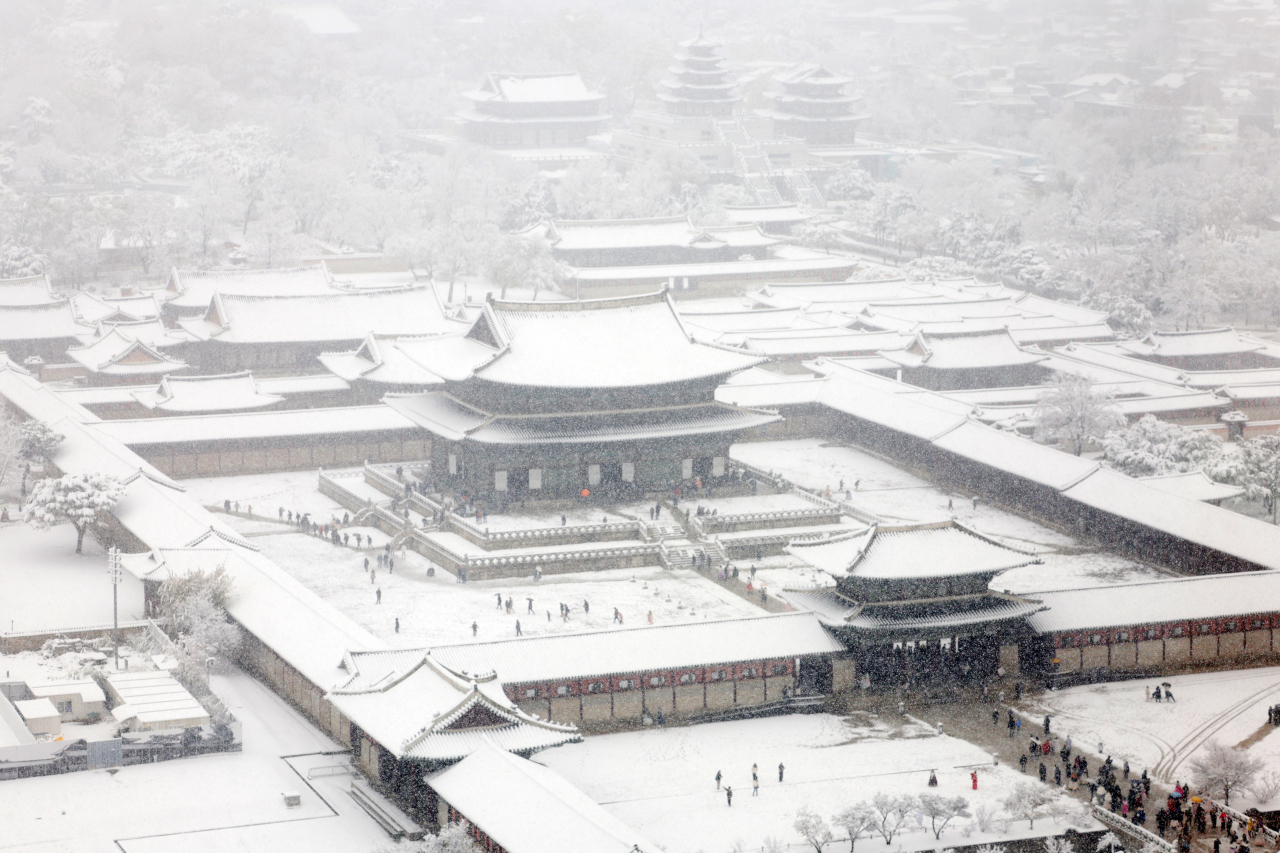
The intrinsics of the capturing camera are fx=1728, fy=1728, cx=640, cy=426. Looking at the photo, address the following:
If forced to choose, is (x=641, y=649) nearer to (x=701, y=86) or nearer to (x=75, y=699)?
(x=75, y=699)

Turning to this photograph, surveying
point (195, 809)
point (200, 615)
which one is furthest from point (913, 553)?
point (195, 809)

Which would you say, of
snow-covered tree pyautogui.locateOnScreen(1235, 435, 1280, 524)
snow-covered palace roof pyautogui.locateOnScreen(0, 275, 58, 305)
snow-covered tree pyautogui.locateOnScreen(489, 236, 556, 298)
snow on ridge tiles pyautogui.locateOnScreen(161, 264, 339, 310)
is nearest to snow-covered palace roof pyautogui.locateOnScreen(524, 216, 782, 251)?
snow-covered tree pyautogui.locateOnScreen(489, 236, 556, 298)

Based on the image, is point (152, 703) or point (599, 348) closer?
point (152, 703)

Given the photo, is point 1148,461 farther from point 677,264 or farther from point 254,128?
point 254,128

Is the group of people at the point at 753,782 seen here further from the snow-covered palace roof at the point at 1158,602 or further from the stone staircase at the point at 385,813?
the snow-covered palace roof at the point at 1158,602

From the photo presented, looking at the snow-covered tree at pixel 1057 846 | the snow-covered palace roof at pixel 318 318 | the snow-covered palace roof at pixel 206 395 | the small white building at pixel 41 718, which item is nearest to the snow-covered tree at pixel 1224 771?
the snow-covered tree at pixel 1057 846

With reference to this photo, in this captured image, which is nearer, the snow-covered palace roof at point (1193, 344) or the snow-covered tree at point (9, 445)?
the snow-covered tree at point (9, 445)
